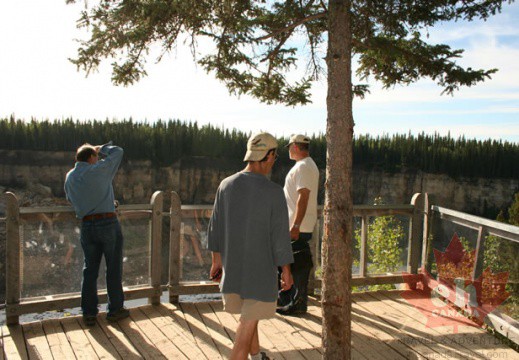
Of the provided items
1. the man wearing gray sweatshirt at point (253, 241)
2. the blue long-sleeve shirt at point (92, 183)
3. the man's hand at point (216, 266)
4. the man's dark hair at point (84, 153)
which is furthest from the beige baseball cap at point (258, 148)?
the man's dark hair at point (84, 153)

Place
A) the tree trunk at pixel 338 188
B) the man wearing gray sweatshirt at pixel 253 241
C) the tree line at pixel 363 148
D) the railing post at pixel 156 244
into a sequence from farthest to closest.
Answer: the tree line at pixel 363 148 → the railing post at pixel 156 244 → the tree trunk at pixel 338 188 → the man wearing gray sweatshirt at pixel 253 241

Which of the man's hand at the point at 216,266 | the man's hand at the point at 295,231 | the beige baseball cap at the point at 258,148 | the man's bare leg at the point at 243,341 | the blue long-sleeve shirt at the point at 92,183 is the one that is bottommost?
the man's bare leg at the point at 243,341

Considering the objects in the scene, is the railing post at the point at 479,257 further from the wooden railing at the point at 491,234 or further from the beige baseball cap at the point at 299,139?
the beige baseball cap at the point at 299,139

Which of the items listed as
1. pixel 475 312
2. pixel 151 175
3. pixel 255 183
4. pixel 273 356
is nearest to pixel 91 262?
pixel 273 356

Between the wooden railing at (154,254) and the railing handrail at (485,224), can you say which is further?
the wooden railing at (154,254)

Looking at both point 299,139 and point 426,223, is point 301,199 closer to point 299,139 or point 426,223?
point 299,139

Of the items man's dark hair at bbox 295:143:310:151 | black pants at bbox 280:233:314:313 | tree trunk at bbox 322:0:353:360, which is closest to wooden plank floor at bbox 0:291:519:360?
black pants at bbox 280:233:314:313

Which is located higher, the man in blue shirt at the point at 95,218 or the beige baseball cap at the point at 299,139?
the beige baseball cap at the point at 299,139

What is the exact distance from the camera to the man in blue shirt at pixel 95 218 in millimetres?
4523

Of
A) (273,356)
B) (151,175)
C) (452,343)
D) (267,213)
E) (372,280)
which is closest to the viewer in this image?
(267,213)

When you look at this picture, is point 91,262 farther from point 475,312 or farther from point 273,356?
point 475,312

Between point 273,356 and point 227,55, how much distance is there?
3.13 meters

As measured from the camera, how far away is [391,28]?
4.96 m
